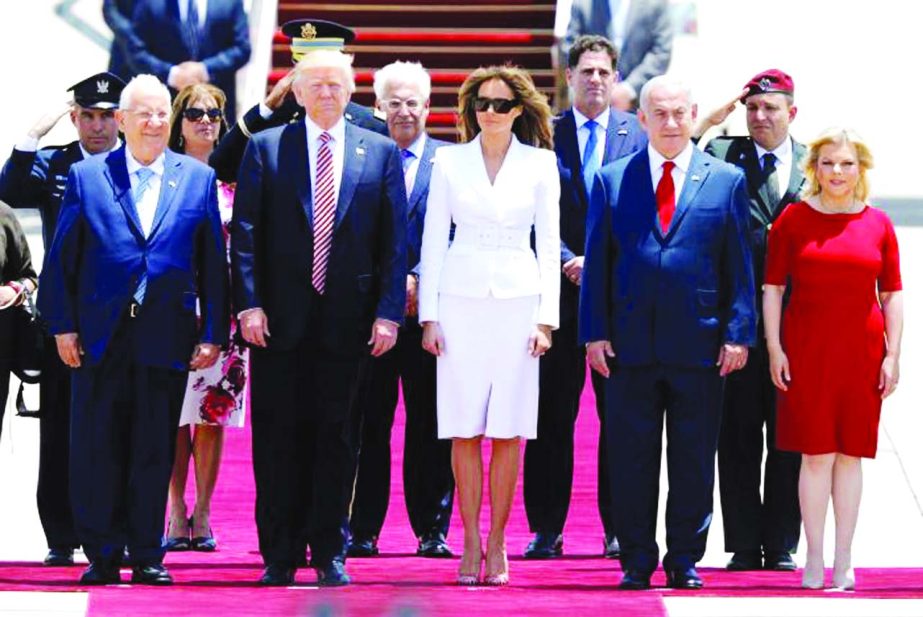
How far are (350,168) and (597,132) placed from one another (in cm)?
146

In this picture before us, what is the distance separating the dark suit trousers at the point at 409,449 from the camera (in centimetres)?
1115

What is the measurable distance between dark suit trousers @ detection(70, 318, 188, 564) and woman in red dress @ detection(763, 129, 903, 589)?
217 cm

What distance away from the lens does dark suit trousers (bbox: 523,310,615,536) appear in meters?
11.2

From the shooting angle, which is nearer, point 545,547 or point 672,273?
point 672,273

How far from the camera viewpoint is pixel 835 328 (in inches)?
405

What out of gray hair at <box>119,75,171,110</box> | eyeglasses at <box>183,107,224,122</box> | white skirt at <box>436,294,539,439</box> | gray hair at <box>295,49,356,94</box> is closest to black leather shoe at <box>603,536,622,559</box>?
white skirt at <box>436,294,539,439</box>

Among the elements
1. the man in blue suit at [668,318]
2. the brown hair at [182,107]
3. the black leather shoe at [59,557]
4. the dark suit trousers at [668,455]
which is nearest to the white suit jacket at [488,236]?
the man in blue suit at [668,318]

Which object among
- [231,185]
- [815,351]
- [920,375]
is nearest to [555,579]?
[815,351]

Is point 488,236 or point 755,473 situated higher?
point 488,236

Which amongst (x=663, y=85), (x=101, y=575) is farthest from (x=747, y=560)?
(x=101, y=575)

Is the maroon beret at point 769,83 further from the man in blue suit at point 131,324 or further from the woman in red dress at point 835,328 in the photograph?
the man in blue suit at point 131,324

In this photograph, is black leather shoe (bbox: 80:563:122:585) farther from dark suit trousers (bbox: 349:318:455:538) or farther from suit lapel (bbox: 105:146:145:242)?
dark suit trousers (bbox: 349:318:455:538)

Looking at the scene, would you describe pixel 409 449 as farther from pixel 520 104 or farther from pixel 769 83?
pixel 769 83

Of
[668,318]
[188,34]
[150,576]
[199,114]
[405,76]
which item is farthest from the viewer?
[188,34]
